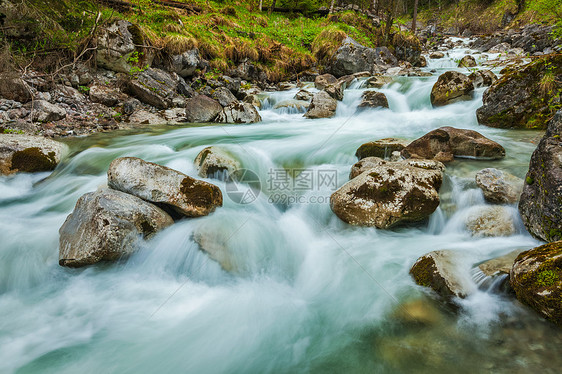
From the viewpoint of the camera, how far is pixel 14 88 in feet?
23.6

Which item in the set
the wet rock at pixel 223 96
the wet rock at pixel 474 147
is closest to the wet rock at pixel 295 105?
the wet rock at pixel 223 96

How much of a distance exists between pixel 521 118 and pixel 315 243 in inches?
244

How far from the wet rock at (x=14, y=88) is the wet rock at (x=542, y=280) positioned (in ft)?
34.3

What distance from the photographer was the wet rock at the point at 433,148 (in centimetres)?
506

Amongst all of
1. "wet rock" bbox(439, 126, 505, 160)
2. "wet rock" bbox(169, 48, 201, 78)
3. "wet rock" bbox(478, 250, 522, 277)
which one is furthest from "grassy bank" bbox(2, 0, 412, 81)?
"wet rock" bbox(478, 250, 522, 277)

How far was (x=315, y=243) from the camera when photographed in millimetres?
4102

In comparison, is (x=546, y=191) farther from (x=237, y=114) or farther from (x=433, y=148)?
(x=237, y=114)

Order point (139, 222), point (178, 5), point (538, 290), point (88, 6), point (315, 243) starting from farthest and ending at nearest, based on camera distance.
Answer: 1. point (178, 5)
2. point (88, 6)
3. point (315, 243)
4. point (139, 222)
5. point (538, 290)

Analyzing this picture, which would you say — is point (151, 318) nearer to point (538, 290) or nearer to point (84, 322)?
point (84, 322)

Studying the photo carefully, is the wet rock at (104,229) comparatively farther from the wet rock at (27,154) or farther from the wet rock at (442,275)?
the wet rock at (442,275)

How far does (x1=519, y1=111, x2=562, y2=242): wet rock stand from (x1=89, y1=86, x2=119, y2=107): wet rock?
1027 cm

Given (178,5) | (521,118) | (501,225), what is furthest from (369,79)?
(178,5)

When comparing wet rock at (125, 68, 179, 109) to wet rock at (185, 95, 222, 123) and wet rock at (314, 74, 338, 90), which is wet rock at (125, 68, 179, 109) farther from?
wet rock at (314, 74, 338, 90)

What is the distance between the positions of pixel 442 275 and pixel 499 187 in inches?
81.3
